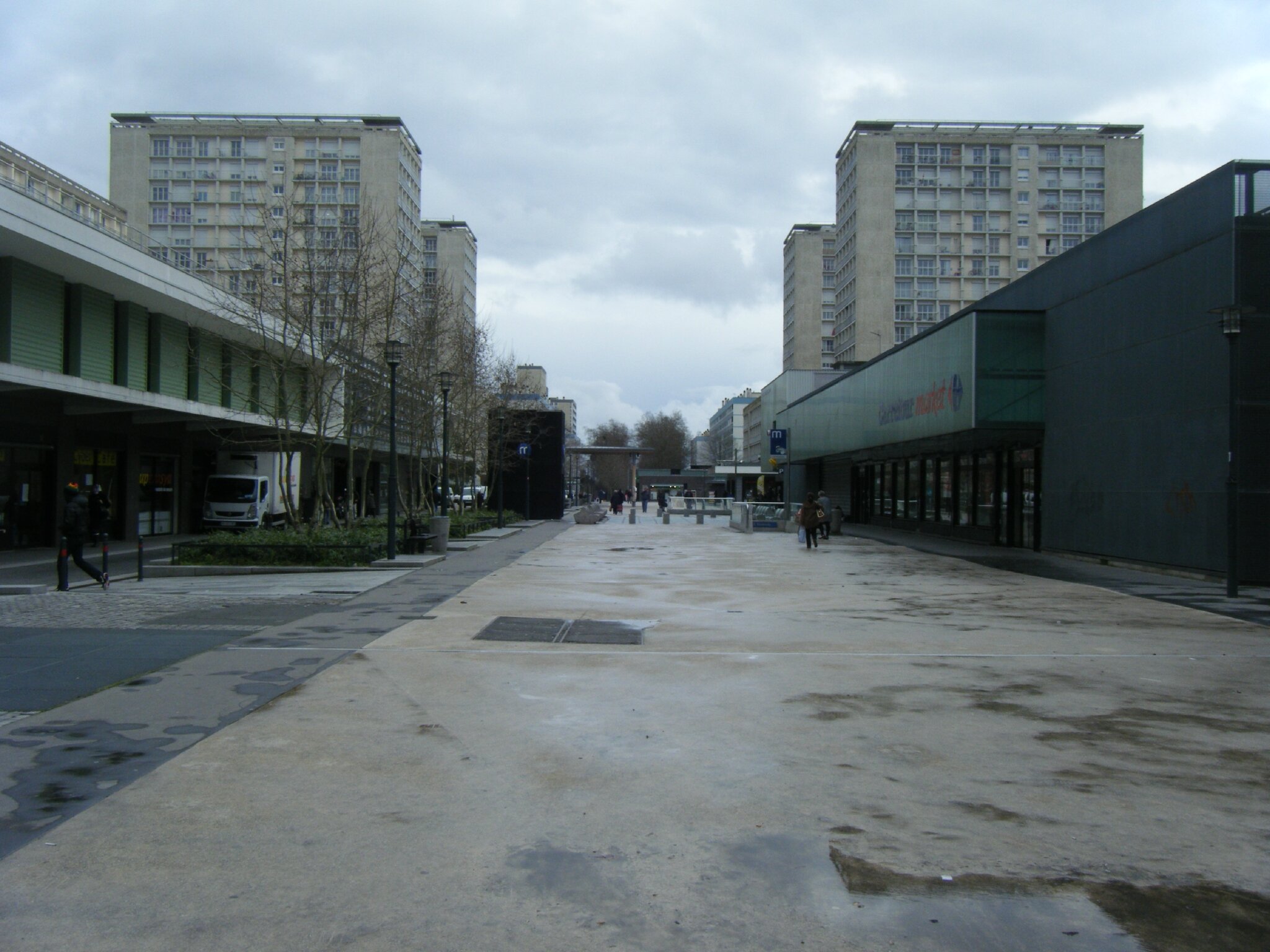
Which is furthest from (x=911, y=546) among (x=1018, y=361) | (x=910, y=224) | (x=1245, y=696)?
(x=910, y=224)

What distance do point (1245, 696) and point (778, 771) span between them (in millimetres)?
4981

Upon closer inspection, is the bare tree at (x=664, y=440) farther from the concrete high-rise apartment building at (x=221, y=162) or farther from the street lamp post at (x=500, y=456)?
the street lamp post at (x=500, y=456)

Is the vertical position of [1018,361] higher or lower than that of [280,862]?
higher

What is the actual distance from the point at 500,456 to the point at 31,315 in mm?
19217

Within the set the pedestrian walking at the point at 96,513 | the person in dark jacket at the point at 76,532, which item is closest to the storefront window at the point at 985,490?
the person in dark jacket at the point at 76,532

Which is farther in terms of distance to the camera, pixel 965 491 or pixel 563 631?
pixel 965 491

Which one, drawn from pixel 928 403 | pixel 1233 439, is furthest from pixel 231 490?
pixel 1233 439

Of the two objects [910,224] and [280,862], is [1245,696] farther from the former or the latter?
[910,224]

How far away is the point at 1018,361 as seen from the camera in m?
24.6

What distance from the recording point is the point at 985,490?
2959cm

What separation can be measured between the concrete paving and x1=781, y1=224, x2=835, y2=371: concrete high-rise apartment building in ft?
367

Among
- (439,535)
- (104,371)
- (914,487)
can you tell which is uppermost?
(104,371)

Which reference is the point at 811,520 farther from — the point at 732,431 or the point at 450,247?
the point at 732,431

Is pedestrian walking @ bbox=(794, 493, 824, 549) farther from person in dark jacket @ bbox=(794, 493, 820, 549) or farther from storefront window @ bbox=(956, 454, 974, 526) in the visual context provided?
storefront window @ bbox=(956, 454, 974, 526)
